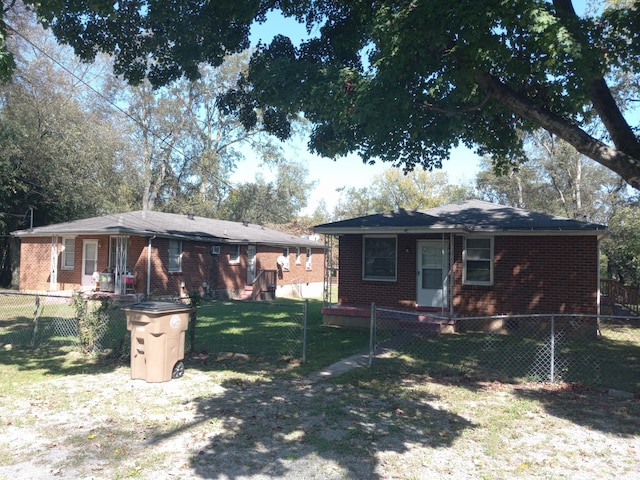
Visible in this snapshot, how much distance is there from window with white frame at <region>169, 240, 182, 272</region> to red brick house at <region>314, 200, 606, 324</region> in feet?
30.1

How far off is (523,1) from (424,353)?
6.42m

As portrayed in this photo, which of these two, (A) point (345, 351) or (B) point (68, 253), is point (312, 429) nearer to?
(A) point (345, 351)

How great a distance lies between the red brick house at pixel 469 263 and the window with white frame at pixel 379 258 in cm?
3

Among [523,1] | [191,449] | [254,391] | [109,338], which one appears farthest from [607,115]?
[109,338]

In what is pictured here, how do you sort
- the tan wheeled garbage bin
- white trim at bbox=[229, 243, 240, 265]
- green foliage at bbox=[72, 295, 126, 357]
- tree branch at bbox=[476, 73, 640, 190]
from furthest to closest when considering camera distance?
white trim at bbox=[229, 243, 240, 265]
green foliage at bbox=[72, 295, 126, 357]
the tan wheeled garbage bin
tree branch at bbox=[476, 73, 640, 190]

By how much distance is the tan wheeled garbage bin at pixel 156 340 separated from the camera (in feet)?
23.3

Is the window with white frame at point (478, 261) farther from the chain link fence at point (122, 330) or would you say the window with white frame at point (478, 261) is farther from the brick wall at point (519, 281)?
the chain link fence at point (122, 330)

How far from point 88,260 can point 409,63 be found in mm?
16922

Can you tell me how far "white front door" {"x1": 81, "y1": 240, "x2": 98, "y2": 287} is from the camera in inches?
795

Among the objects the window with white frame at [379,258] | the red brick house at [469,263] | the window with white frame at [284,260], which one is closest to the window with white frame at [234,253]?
the window with white frame at [284,260]

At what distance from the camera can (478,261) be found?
Answer: 1327 cm

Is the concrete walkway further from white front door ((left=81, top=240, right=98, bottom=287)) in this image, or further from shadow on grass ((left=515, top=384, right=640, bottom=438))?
white front door ((left=81, top=240, right=98, bottom=287))

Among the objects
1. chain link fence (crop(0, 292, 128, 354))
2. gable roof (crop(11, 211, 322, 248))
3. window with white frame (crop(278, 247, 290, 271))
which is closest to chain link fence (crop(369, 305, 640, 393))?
chain link fence (crop(0, 292, 128, 354))

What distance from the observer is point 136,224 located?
776 inches
